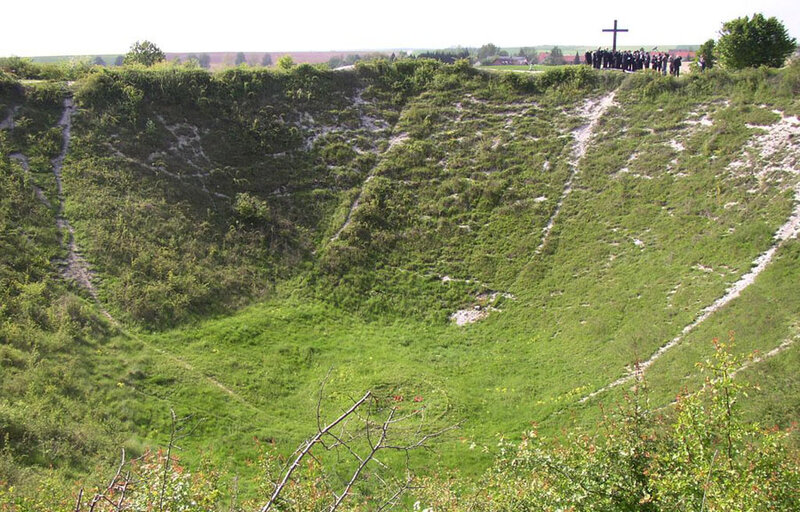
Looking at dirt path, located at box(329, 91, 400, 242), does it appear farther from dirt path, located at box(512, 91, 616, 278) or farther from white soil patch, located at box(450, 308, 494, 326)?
dirt path, located at box(512, 91, 616, 278)

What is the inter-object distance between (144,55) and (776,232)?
201 ft

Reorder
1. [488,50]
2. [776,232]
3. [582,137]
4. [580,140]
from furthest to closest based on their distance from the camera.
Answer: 1. [488,50]
2. [582,137]
3. [580,140]
4. [776,232]

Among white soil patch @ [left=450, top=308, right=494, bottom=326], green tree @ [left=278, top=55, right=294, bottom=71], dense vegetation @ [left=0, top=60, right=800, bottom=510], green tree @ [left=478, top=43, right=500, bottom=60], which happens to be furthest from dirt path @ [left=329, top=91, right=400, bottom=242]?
green tree @ [left=478, top=43, right=500, bottom=60]

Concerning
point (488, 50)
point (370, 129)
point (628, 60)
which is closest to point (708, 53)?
point (628, 60)

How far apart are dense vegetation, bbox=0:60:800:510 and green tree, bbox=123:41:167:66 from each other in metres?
15.5

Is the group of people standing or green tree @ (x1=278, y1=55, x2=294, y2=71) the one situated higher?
green tree @ (x1=278, y1=55, x2=294, y2=71)

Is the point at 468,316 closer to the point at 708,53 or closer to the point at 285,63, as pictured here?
the point at 285,63

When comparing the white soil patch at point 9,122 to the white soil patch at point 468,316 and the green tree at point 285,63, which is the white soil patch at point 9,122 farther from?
the white soil patch at point 468,316

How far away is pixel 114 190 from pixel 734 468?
36.6 m

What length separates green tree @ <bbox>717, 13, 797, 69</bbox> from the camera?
4088cm

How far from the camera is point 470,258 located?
114ft

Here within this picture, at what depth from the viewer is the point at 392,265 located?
115 ft

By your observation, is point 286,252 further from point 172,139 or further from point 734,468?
point 734,468

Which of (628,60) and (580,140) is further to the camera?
(628,60)
